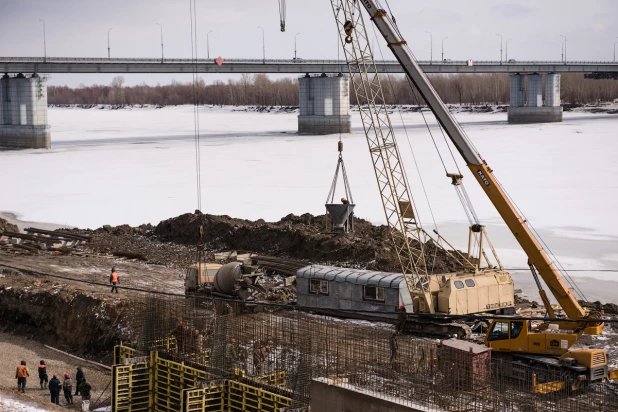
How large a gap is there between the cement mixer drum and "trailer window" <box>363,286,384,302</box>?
460cm

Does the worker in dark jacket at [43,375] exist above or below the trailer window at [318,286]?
below

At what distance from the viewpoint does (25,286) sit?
107ft

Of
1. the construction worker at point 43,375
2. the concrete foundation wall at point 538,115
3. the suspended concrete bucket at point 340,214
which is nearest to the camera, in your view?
the construction worker at point 43,375

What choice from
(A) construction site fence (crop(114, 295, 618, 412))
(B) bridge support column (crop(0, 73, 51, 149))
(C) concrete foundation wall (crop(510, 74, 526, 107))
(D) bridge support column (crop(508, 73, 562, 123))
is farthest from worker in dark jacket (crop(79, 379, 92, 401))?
(C) concrete foundation wall (crop(510, 74, 526, 107))

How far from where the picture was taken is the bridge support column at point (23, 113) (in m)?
92.9

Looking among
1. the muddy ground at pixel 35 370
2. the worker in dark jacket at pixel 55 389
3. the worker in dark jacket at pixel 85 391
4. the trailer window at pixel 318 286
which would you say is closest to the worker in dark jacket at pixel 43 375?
the muddy ground at pixel 35 370

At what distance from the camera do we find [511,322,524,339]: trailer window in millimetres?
22641

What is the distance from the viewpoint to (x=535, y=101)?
126312 mm

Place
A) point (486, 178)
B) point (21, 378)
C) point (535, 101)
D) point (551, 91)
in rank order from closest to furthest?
point (21, 378) < point (486, 178) < point (535, 101) < point (551, 91)

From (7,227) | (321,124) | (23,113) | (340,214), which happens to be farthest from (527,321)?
(321,124)

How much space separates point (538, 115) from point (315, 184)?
250 ft

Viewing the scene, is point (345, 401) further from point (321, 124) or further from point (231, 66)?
point (231, 66)

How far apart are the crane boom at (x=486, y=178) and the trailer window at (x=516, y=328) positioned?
1742mm

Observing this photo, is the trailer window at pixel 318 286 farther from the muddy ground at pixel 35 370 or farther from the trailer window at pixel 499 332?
the trailer window at pixel 499 332
